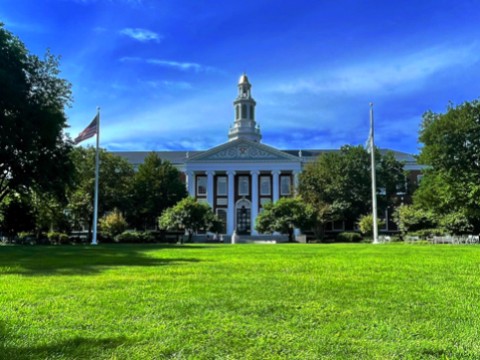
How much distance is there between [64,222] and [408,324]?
2130 inches

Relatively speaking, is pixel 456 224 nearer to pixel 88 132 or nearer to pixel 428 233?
pixel 428 233

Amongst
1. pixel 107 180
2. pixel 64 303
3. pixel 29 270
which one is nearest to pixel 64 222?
pixel 107 180

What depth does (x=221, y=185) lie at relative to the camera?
70.6m

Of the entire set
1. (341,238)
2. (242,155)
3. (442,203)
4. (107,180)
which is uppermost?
(242,155)

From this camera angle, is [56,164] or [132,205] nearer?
[56,164]

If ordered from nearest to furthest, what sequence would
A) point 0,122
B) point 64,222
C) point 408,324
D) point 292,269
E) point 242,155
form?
Result: point 408,324, point 292,269, point 0,122, point 64,222, point 242,155

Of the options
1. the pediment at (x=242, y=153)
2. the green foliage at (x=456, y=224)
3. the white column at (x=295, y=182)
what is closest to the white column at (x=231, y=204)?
the pediment at (x=242, y=153)

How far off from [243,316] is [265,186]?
64311 millimetres

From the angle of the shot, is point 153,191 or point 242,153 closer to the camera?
point 153,191

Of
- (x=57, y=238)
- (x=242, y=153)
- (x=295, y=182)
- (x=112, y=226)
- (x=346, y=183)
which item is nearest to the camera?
(x=57, y=238)

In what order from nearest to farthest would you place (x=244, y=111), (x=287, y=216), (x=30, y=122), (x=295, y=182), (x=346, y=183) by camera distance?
(x=30, y=122) → (x=287, y=216) → (x=346, y=183) → (x=295, y=182) → (x=244, y=111)

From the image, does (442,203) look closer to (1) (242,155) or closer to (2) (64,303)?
(1) (242,155)

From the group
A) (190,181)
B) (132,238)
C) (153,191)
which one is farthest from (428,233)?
(190,181)

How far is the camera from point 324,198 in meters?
60.6
